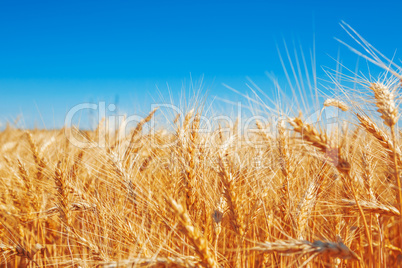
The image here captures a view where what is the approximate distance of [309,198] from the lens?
5.61ft

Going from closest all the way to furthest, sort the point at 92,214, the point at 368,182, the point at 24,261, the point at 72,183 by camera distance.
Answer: the point at 368,182
the point at 92,214
the point at 72,183
the point at 24,261

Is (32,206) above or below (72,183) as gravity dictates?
below

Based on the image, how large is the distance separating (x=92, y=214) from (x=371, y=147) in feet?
6.16

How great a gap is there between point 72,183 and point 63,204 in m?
0.34

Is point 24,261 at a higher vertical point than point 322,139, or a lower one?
lower

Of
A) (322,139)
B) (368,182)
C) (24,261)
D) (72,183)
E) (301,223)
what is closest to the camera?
(322,139)

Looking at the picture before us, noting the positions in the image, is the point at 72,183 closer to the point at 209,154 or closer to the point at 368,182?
the point at 209,154

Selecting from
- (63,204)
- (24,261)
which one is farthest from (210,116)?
(24,261)

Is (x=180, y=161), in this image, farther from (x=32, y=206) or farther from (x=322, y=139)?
(x=32, y=206)

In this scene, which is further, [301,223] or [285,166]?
[285,166]

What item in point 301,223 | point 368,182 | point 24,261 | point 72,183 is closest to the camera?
point 301,223

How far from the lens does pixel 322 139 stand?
128cm

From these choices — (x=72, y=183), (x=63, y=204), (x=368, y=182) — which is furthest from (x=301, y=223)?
(x=72, y=183)

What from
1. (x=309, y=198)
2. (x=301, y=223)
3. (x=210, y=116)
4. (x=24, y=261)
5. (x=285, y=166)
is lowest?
(x=24, y=261)
